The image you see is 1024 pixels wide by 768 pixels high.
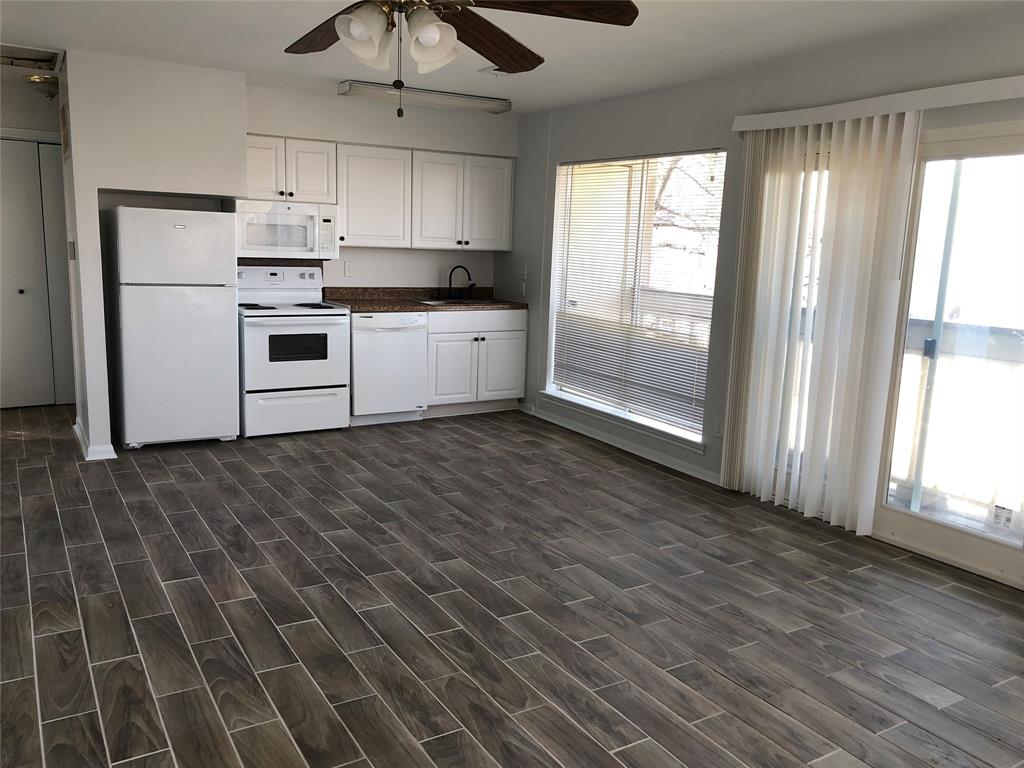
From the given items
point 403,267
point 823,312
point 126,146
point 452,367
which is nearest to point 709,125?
point 823,312

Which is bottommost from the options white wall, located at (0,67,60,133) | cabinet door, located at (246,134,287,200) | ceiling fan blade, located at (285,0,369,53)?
cabinet door, located at (246,134,287,200)

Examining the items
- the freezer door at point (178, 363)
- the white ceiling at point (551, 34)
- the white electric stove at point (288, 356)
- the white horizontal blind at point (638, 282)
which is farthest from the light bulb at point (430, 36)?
the white electric stove at point (288, 356)

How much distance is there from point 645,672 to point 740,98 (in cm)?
343

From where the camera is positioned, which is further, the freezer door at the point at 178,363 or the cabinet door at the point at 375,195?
the cabinet door at the point at 375,195

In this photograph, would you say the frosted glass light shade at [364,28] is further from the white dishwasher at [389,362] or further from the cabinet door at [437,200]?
the cabinet door at [437,200]

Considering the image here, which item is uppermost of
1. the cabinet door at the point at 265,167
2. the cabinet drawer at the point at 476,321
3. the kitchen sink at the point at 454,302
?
the cabinet door at the point at 265,167

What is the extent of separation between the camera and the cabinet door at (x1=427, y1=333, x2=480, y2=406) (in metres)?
6.37

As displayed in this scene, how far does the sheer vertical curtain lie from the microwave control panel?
304 centimetres

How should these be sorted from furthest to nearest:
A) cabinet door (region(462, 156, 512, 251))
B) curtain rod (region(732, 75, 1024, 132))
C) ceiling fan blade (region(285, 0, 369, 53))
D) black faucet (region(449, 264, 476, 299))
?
black faucet (region(449, 264, 476, 299)) < cabinet door (region(462, 156, 512, 251)) < curtain rod (region(732, 75, 1024, 132)) < ceiling fan blade (region(285, 0, 369, 53))

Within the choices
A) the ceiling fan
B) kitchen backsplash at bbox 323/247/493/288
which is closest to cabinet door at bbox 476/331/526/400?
kitchen backsplash at bbox 323/247/493/288

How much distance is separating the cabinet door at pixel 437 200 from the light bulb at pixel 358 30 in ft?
12.8

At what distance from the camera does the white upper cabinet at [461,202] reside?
6457 mm

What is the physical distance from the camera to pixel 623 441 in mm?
5762

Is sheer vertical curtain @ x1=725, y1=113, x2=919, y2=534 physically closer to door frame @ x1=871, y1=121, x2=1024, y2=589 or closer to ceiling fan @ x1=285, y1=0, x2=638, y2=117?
door frame @ x1=871, y1=121, x2=1024, y2=589
